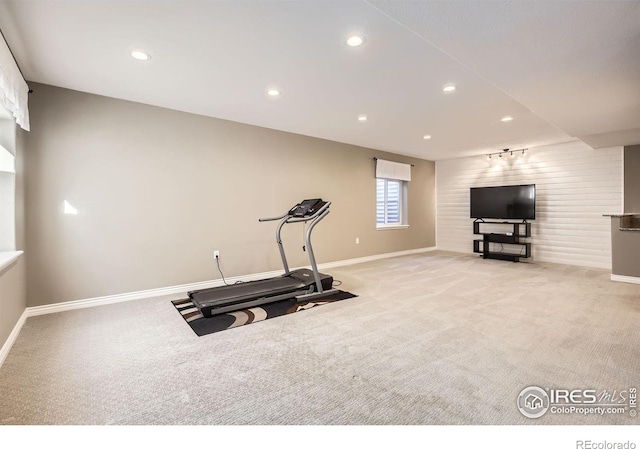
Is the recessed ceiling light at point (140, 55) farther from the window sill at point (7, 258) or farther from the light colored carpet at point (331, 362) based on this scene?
the light colored carpet at point (331, 362)

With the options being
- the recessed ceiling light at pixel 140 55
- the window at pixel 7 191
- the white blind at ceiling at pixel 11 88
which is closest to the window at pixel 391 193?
the recessed ceiling light at pixel 140 55

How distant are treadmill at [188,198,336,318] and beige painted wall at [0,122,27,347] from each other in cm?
140

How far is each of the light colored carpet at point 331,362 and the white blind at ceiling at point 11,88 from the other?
1.88 m

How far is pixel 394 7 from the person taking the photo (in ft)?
5.30

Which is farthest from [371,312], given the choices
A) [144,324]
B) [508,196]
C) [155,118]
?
[508,196]

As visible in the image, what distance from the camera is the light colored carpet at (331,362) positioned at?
158 cm

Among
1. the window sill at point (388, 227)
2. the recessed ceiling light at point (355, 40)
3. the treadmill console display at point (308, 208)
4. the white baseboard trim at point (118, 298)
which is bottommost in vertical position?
the white baseboard trim at point (118, 298)

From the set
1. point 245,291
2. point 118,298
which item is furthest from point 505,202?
point 118,298

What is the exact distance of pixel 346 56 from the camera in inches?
99.3

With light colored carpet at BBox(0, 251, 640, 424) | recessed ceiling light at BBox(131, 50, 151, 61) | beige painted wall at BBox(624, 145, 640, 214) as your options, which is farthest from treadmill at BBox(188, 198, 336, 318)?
beige painted wall at BBox(624, 145, 640, 214)

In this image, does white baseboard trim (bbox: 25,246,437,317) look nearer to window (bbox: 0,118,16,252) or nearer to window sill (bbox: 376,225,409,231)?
window (bbox: 0,118,16,252)

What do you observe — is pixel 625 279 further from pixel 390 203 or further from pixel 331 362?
pixel 331 362

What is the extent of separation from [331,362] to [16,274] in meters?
2.87

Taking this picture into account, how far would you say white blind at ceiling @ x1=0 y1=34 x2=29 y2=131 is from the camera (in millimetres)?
2133
